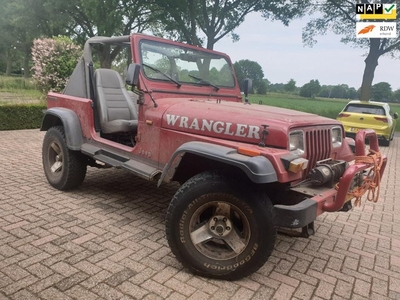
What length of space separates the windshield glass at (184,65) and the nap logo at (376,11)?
1716 cm

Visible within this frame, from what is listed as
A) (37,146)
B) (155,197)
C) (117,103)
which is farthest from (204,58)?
(37,146)

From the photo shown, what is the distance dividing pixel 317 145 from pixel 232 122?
0.79 metres

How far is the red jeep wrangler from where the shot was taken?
233 cm

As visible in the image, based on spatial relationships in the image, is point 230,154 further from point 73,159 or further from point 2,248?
point 73,159

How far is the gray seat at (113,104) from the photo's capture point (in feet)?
13.5

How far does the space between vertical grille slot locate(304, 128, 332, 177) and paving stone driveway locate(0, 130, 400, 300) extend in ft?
3.11

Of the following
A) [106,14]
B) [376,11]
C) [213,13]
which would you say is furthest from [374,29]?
[106,14]

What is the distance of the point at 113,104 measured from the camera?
449 cm

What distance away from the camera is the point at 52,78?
38.5 feet

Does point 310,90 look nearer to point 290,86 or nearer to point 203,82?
point 290,86

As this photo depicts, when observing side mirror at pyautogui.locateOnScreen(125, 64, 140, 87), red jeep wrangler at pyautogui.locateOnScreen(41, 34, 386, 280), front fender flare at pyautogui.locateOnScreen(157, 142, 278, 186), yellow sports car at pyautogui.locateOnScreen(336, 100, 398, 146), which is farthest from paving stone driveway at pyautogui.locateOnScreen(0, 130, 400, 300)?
yellow sports car at pyautogui.locateOnScreen(336, 100, 398, 146)

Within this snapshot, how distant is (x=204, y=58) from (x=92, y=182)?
2.45 m

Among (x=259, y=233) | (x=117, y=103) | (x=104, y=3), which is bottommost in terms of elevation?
(x=259, y=233)

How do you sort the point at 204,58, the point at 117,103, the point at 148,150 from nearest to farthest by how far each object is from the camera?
the point at 148,150 < the point at 204,58 < the point at 117,103
